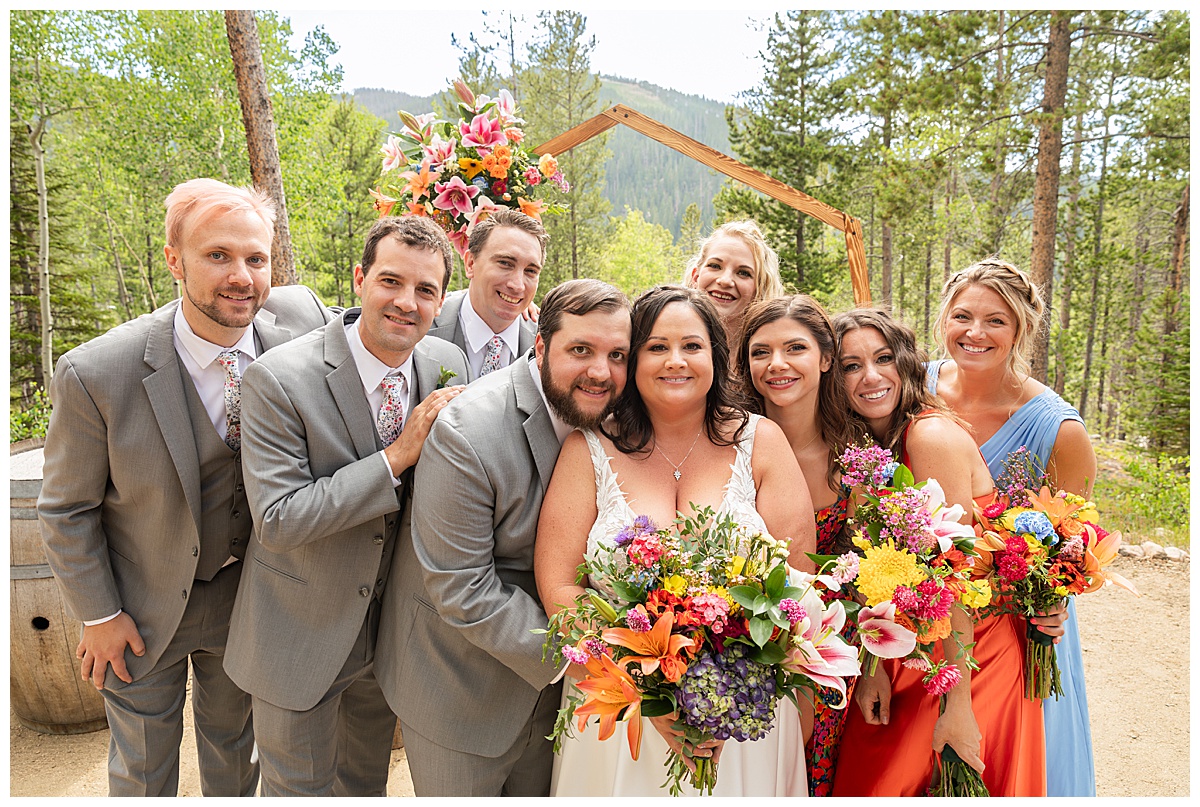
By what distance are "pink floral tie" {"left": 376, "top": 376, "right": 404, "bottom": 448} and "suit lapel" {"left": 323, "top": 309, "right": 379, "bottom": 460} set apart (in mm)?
39

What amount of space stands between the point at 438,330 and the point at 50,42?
843 inches

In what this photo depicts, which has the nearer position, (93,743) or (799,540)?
(799,540)

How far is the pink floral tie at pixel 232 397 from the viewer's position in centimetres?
293

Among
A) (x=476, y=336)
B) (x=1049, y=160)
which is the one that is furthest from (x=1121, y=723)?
(x=1049, y=160)

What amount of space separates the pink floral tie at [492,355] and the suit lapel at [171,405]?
1.53m

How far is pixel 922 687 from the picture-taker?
2.97 meters

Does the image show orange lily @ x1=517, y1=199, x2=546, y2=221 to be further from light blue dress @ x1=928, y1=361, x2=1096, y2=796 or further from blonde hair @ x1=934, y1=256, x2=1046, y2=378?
light blue dress @ x1=928, y1=361, x2=1096, y2=796

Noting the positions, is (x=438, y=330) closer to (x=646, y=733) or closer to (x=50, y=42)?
(x=646, y=733)

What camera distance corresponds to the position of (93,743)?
176 inches

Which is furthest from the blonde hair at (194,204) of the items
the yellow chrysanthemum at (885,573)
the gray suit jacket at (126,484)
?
the yellow chrysanthemum at (885,573)

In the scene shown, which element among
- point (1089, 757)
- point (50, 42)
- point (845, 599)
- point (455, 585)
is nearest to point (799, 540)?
point (845, 599)

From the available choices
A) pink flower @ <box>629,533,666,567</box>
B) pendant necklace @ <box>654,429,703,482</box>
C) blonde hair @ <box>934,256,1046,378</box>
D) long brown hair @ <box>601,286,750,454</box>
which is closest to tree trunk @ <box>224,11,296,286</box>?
long brown hair @ <box>601,286,750,454</box>

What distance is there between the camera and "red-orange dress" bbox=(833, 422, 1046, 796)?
2.92 metres

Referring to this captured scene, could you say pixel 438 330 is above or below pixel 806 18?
below
